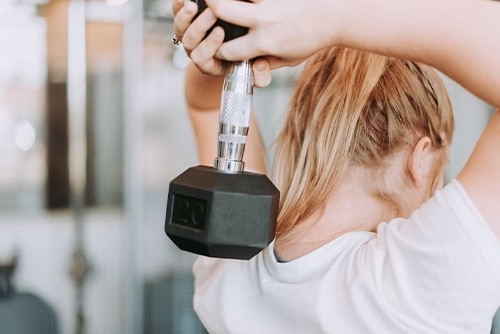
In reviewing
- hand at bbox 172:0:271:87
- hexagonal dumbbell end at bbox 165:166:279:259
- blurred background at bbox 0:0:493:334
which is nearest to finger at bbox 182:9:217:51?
hand at bbox 172:0:271:87

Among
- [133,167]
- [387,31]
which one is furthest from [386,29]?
[133,167]

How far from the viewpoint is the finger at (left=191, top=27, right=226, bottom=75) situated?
55cm

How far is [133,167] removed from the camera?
238cm

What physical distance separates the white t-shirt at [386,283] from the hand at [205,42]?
185 millimetres

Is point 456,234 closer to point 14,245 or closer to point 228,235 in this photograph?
point 228,235

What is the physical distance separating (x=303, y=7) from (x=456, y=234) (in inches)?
8.7

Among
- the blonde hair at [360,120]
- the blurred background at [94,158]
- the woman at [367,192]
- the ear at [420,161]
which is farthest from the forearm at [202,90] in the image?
the blurred background at [94,158]

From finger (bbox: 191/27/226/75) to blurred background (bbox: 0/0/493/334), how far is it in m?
1.77

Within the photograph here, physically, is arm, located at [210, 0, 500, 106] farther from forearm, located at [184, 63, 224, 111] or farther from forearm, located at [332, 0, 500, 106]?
forearm, located at [184, 63, 224, 111]

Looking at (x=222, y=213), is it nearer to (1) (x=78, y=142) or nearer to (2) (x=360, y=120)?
(2) (x=360, y=120)

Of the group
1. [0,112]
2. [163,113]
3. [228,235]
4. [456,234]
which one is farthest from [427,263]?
[0,112]

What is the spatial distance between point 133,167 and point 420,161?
170 cm

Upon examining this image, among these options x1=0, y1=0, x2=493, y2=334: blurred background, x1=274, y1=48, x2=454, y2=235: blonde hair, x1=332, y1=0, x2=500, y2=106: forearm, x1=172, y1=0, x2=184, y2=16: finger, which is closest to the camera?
x1=332, y1=0, x2=500, y2=106: forearm

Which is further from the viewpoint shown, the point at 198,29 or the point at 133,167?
the point at 133,167
